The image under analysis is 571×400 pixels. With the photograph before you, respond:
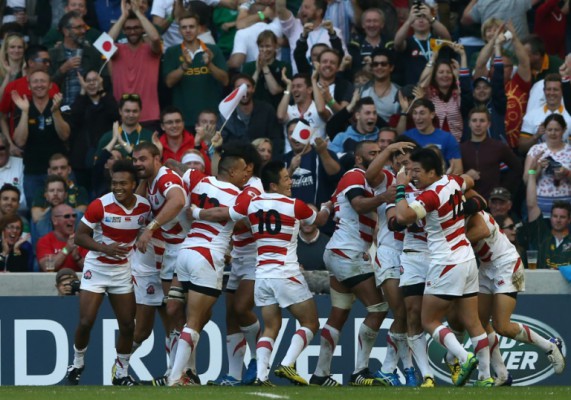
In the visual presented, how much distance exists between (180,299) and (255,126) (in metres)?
4.32

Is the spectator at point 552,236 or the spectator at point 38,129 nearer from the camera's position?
the spectator at point 552,236

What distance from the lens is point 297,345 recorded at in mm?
14617

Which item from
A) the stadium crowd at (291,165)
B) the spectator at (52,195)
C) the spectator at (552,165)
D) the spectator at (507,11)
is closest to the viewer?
the stadium crowd at (291,165)

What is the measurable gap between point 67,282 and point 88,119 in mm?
3331

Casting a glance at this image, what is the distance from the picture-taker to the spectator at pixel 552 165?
18562 mm

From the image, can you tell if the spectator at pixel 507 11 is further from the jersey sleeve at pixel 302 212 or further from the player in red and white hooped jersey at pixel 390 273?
the jersey sleeve at pixel 302 212

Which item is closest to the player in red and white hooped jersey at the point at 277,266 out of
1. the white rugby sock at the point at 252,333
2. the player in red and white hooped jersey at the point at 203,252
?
the player in red and white hooped jersey at the point at 203,252

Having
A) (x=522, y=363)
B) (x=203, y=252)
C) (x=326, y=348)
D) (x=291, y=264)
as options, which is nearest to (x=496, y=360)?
(x=326, y=348)

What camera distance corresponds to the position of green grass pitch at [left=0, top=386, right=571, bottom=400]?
511 inches

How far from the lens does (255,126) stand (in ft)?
63.3

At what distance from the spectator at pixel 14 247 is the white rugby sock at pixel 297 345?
472 cm

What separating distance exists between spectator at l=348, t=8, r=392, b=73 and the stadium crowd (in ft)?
0.10

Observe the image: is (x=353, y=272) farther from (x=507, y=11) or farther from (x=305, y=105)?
(x=507, y=11)

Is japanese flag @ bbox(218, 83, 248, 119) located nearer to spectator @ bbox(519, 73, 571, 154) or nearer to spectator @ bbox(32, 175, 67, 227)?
spectator @ bbox(32, 175, 67, 227)
